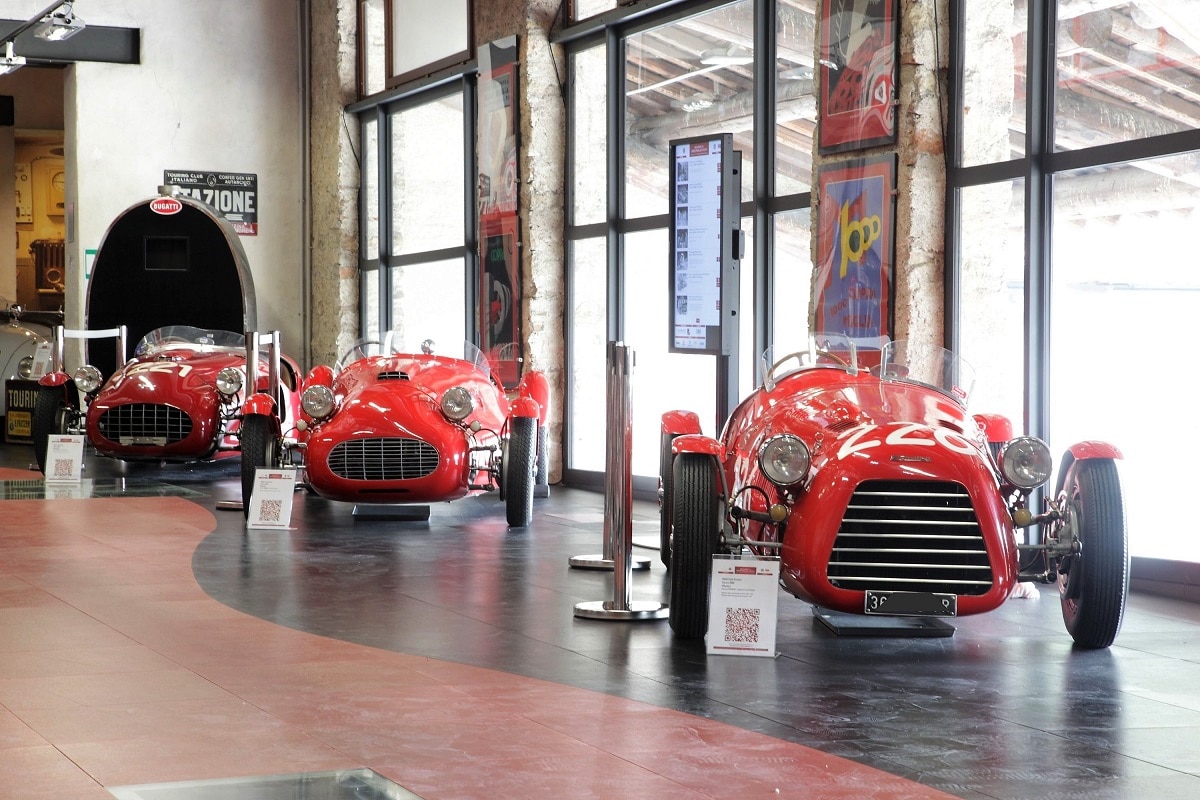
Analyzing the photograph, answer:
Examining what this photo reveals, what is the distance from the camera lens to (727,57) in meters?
9.92

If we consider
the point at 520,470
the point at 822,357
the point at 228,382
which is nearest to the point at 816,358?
the point at 822,357

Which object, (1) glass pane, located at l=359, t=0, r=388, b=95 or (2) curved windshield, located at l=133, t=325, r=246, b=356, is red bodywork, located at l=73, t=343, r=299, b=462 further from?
(1) glass pane, located at l=359, t=0, r=388, b=95

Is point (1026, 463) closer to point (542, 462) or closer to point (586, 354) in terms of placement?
point (542, 462)

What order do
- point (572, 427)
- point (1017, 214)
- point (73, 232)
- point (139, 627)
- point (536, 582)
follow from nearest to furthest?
1. point (139, 627)
2. point (536, 582)
3. point (1017, 214)
4. point (572, 427)
5. point (73, 232)

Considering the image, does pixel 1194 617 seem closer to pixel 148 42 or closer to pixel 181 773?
pixel 181 773

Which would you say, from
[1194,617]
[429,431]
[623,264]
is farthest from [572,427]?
[1194,617]

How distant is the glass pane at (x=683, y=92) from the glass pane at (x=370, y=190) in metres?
4.97

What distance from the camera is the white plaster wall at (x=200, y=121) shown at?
15477 mm

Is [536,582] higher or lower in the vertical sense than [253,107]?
lower

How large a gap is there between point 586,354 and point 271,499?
4.21 meters

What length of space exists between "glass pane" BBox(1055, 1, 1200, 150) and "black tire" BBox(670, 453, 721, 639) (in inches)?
121

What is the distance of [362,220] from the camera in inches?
616

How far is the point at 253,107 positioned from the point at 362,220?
1.97 metres

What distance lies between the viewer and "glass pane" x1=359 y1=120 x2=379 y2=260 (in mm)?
15391
